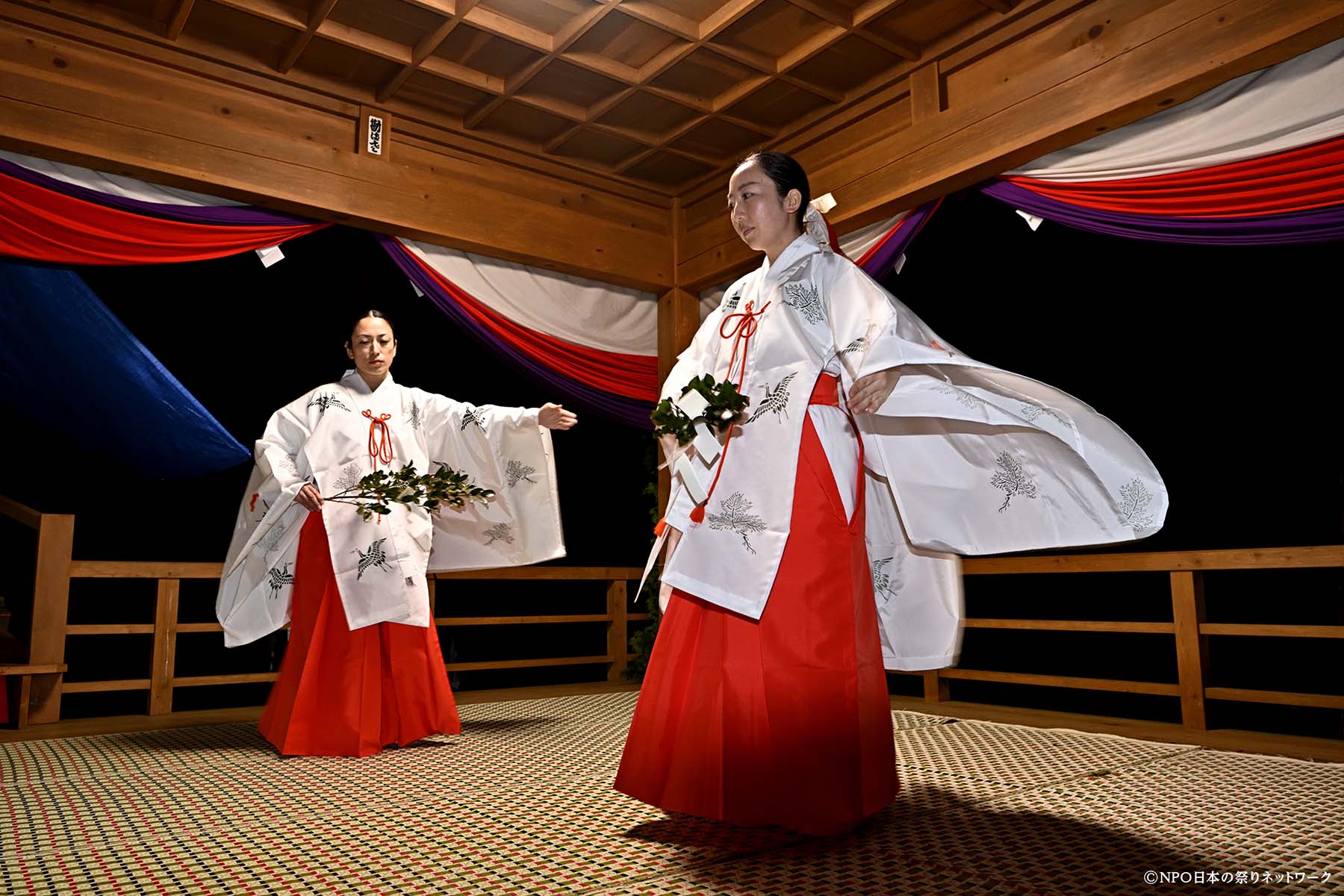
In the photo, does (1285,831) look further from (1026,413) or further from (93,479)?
(93,479)

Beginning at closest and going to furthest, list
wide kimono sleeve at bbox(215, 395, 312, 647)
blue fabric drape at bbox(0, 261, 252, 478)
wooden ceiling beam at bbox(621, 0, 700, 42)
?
wide kimono sleeve at bbox(215, 395, 312, 647), blue fabric drape at bbox(0, 261, 252, 478), wooden ceiling beam at bbox(621, 0, 700, 42)

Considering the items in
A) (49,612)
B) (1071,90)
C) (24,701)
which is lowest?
(24,701)

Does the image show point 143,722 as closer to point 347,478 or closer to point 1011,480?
point 347,478

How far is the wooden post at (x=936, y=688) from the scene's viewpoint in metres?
4.10

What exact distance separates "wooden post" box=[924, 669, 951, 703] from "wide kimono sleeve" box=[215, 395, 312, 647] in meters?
2.72

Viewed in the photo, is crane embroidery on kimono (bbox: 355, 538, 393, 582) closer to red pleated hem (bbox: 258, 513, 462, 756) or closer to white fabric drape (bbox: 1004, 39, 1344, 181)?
red pleated hem (bbox: 258, 513, 462, 756)

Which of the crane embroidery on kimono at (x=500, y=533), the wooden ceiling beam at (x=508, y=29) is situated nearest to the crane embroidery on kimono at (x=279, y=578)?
the crane embroidery on kimono at (x=500, y=533)

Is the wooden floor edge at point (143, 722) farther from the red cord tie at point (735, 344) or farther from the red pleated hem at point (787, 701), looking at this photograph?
the red cord tie at point (735, 344)

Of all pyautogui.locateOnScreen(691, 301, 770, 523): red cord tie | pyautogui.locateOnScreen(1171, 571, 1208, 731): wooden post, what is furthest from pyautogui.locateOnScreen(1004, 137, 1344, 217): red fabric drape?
pyautogui.locateOnScreen(691, 301, 770, 523): red cord tie

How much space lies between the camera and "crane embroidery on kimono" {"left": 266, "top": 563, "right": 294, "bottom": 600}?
9.85 feet

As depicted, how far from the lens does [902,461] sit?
6.82 ft

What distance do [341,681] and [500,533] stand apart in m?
0.75

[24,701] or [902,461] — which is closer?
[902,461]

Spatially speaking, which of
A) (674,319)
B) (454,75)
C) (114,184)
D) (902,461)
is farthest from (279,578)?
(674,319)
